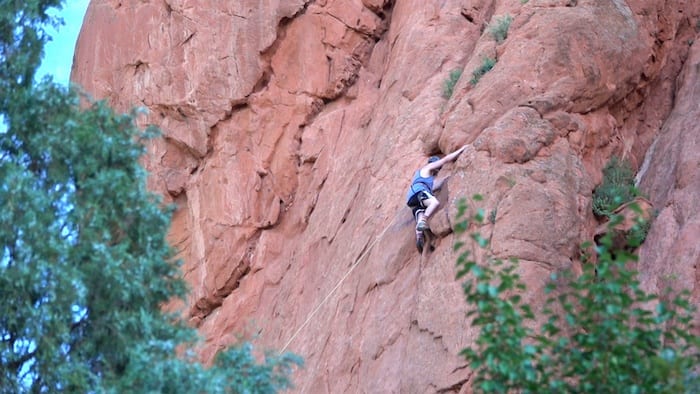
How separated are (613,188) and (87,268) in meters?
7.99

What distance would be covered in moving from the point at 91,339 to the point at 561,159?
23.6 ft

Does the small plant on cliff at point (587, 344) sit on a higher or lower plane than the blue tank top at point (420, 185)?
lower

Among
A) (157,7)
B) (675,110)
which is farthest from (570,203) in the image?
(157,7)

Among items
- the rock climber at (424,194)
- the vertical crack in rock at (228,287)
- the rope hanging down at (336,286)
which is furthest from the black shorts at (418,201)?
the vertical crack in rock at (228,287)

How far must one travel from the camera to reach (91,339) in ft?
41.1

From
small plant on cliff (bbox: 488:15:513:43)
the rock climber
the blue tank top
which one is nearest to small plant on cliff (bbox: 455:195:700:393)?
the rock climber

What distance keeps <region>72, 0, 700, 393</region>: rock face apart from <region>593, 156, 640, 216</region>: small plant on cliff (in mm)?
247

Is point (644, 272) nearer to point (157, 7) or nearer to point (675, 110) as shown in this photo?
point (675, 110)

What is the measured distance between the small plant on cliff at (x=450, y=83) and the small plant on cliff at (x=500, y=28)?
2.69ft

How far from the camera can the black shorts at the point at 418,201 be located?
17234mm

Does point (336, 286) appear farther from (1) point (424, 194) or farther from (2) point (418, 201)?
(1) point (424, 194)

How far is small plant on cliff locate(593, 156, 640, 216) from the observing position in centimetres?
1694

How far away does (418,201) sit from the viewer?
17.4 metres

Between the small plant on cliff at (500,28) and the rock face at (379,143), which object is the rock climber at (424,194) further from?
the small plant on cliff at (500,28)
